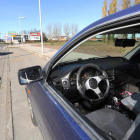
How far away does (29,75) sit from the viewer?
66.3 inches

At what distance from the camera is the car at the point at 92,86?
0.99m

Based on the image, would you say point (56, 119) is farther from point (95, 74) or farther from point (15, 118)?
point (15, 118)

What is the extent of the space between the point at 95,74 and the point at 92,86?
28 centimetres

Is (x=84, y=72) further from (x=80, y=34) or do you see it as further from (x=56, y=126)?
(x=56, y=126)

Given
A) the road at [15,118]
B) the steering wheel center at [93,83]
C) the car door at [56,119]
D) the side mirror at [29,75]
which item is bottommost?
the road at [15,118]

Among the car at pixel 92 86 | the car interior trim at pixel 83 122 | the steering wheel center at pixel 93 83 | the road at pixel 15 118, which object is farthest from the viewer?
the road at pixel 15 118

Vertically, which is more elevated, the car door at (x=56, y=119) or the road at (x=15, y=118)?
the car door at (x=56, y=119)

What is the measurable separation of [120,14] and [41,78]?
1190 millimetres

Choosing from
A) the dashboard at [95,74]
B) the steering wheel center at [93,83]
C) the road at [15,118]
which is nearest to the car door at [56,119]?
the dashboard at [95,74]

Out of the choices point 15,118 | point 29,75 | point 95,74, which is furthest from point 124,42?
point 15,118

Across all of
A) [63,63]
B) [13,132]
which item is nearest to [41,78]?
[63,63]

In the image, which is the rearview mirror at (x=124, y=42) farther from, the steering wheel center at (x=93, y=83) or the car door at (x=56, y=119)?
the car door at (x=56, y=119)

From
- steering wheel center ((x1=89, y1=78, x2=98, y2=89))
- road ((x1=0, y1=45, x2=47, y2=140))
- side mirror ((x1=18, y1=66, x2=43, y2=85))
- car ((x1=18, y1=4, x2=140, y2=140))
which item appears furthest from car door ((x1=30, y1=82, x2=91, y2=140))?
road ((x1=0, y1=45, x2=47, y2=140))

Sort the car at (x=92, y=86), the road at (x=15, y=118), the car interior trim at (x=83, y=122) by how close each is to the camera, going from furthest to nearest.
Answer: the road at (x=15, y=118) < the car at (x=92, y=86) < the car interior trim at (x=83, y=122)
